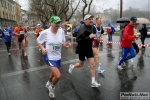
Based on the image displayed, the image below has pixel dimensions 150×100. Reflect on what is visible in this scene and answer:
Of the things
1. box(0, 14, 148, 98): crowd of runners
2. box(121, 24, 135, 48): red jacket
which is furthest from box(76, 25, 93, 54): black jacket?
box(121, 24, 135, 48): red jacket

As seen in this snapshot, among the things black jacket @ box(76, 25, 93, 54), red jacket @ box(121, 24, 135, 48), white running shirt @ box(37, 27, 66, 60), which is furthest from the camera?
red jacket @ box(121, 24, 135, 48)

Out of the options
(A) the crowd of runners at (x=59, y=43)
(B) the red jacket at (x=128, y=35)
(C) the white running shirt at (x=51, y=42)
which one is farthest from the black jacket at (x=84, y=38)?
(B) the red jacket at (x=128, y=35)

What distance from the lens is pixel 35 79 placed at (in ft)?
14.1

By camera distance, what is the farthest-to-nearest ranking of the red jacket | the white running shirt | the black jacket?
the red jacket < the black jacket < the white running shirt

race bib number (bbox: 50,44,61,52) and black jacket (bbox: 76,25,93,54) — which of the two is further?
black jacket (bbox: 76,25,93,54)

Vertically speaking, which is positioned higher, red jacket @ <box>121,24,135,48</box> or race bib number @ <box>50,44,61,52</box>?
red jacket @ <box>121,24,135,48</box>

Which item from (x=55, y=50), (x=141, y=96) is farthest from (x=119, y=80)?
(x=55, y=50)

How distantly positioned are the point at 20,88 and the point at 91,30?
8.00 feet

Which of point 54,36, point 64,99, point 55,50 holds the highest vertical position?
point 54,36

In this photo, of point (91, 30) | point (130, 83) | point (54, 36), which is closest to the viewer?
point (54, 36)

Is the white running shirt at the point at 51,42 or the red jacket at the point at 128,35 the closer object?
the white running shirt at the point at 51,42

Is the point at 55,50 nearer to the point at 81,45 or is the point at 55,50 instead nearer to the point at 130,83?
the point at 81,45

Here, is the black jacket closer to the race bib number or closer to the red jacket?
the race bib number

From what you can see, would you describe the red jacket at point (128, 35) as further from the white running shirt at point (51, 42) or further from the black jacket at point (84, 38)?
the white running shirt at point (51, 42)
